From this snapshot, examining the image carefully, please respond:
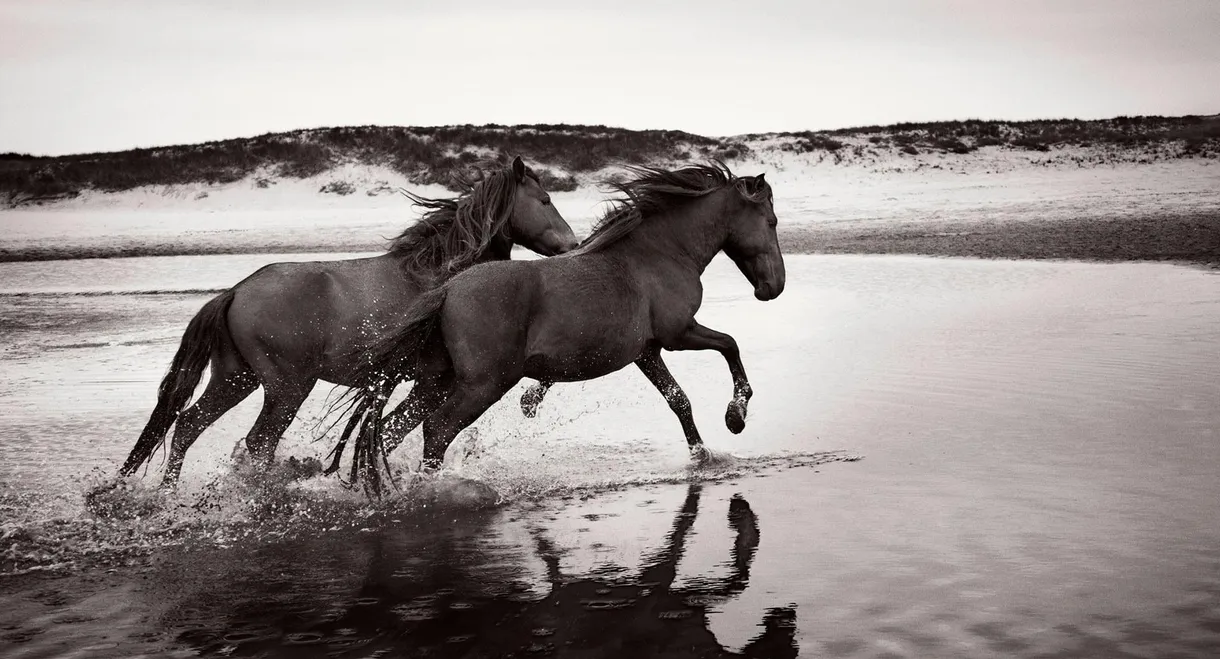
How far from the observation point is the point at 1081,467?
20.0 feet

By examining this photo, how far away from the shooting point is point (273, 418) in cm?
632

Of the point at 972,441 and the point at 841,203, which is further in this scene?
the point at 841,203

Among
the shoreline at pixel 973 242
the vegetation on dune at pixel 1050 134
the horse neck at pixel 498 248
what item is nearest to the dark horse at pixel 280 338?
the horse neck at pixel 498 248

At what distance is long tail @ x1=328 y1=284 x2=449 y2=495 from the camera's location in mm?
6035

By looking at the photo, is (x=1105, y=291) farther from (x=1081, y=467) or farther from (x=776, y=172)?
(x=776, y=172)

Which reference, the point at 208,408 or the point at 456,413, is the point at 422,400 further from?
the point at 208,408

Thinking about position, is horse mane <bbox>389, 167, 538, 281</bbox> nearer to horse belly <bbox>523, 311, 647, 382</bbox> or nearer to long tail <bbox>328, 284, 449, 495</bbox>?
long tail <bbox>328, 284, 449, 495</bbox>

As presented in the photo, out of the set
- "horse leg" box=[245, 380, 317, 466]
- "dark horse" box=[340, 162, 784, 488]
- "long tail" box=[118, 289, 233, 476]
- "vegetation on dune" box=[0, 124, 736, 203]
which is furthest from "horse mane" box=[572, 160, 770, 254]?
"vegetation on dune" box=[0, 124, 736, 203]

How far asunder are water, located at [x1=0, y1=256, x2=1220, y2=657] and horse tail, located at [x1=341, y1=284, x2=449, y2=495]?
0.20 m

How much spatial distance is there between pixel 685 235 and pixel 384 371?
1860 mm

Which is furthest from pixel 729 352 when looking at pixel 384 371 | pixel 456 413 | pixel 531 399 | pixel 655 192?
pixel 384 371

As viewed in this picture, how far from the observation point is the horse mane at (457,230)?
6672 mm

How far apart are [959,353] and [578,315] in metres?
5.06

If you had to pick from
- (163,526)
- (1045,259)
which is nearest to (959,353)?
(163,526)
